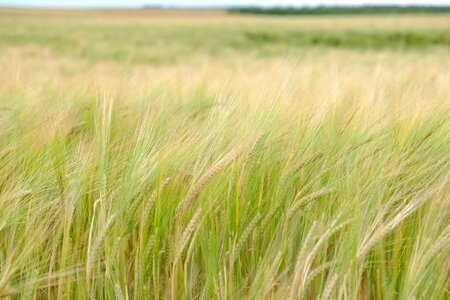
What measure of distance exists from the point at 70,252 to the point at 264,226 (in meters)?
0.38

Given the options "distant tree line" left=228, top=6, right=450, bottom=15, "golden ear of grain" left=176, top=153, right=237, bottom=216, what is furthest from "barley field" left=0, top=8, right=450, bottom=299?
"distant tree line" left=228, top=6, right=450, bottom=15

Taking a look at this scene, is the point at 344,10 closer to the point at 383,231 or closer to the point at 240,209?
the point at 240,209

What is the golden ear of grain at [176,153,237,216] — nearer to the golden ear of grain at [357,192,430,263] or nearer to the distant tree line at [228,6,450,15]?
the golden ear of grain at [357,192,430,263]

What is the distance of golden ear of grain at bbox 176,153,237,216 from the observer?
806 millimetres

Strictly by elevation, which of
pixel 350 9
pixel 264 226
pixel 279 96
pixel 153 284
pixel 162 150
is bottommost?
pixel 153 284

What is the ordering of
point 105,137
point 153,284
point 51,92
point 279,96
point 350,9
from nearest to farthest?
point 153,284
point 105,137
point 279,96
point 51,92
point 350,9

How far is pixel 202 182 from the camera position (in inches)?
31.9

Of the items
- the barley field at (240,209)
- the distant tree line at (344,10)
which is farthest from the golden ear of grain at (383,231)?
the distant tree line at (344,10)

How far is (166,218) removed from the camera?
95 cm

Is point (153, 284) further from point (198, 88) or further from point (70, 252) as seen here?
point (198, 88)

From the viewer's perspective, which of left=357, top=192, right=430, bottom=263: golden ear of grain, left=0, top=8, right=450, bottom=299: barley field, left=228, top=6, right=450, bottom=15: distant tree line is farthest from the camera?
left=228, top=6, right=450, bottom=15: distant tree line

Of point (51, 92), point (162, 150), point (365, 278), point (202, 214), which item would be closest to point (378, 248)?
point (365, 278)

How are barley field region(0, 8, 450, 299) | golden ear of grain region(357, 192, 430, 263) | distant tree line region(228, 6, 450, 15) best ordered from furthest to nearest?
distant tree line region(228, 6, 450, 15), barley field region(0, 8, 450, 299), golden ear of grain region(357, 192, 430, 263)

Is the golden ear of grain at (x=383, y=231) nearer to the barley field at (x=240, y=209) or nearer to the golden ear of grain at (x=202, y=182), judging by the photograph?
the barley field at (x=240, y=209)
